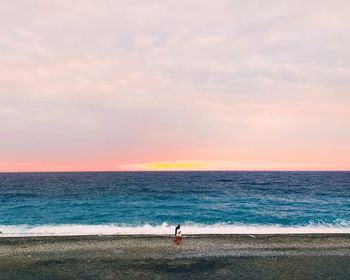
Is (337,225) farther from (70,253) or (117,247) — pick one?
(70,253)

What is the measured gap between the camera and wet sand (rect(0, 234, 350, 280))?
735 inches

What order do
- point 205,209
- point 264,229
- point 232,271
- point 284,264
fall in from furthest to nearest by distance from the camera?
point 205,209, point 264,229, point 284,264, point 232,271

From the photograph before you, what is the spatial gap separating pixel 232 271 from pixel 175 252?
517cm

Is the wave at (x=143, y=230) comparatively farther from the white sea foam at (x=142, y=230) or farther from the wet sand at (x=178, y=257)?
the wet sand at (x=178, y=257)

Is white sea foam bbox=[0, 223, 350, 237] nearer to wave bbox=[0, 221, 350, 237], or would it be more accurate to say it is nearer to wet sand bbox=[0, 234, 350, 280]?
wave bbox=[0, 221, 350, 237]

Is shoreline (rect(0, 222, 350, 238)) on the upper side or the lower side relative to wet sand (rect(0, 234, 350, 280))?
lower

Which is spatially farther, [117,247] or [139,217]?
[139,217]

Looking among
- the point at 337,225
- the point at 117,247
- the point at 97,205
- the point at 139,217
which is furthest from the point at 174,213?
the point at 117,247

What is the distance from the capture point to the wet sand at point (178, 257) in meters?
18.7

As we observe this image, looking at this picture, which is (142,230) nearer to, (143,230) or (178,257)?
(143,230)

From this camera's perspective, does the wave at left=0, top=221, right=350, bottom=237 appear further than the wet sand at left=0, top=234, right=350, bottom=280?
Yes

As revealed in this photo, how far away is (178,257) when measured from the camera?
71.9 feet

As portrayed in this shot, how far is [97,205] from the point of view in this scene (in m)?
59.1

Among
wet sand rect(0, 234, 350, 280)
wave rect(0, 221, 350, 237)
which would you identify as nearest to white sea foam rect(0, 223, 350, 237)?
wave rect(0, 221, 350, 237)
